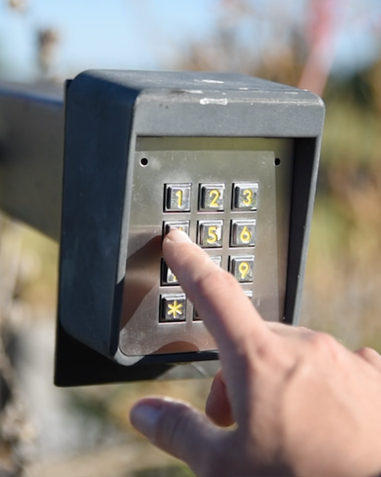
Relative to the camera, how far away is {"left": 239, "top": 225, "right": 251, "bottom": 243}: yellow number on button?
95 cm

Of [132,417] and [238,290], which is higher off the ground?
[238,290]

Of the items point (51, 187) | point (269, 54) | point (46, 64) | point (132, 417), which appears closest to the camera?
point (132, 417)

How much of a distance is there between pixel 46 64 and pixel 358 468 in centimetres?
122

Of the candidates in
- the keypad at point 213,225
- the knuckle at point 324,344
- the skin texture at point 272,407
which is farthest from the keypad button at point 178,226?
the knuckle at point 324,344

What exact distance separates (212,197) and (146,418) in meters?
0.28

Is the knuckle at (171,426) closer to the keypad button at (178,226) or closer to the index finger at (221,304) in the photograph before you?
the index finger at (221,304)

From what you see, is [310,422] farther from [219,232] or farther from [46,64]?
Answer: [46,64]

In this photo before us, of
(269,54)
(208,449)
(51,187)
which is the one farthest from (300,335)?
(269,54)

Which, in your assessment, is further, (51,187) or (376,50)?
(376,50)

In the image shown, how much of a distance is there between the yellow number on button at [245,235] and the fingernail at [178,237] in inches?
3.7

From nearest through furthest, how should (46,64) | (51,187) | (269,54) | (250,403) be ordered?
(250,403)
(51,187)
(46,64)
(269,54)

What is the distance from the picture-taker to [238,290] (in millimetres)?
759

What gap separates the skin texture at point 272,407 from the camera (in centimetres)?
67

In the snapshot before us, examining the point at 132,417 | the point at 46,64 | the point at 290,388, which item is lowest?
the point at 132,417
